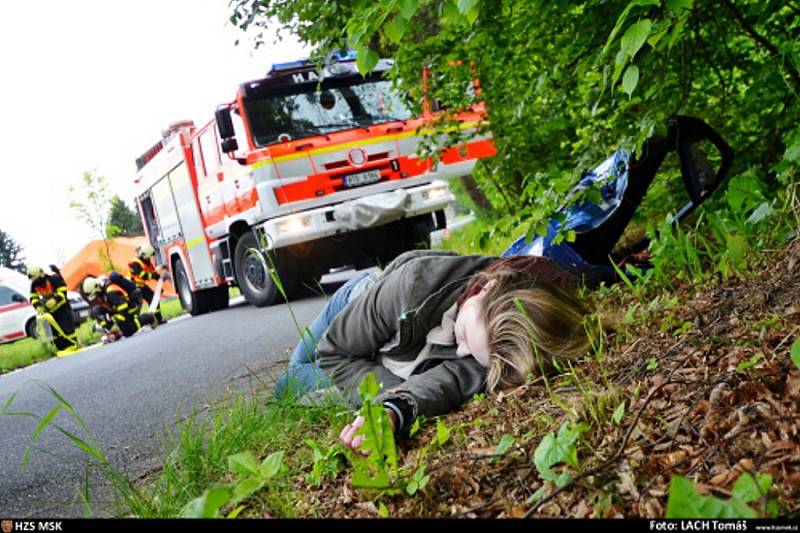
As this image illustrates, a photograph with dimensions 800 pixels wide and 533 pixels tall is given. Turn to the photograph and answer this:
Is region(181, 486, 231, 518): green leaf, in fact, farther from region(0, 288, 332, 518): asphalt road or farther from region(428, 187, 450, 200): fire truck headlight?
region(428, 187, 450, 200): fire truck headlight

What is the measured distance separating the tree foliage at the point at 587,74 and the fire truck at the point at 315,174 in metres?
2.61

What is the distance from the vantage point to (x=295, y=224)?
8.59 meters

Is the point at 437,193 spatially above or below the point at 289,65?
below

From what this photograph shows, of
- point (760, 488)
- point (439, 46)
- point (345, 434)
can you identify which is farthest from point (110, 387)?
point (760, 488)

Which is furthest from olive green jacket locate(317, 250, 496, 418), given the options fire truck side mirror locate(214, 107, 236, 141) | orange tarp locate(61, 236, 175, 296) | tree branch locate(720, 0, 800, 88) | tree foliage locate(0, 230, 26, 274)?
tree foliage locate(0, 230, 26, 274)

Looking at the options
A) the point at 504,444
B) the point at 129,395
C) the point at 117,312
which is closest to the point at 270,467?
the point at 504,444

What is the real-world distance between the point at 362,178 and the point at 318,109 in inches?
38.8

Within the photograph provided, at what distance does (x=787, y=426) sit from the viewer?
1484 millimetres

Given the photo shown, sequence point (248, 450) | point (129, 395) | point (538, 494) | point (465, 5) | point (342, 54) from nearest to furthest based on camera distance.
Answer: point (538, 494)
point (465, 5)
point (248, 450)
point (129, 395)
point (342, 54)

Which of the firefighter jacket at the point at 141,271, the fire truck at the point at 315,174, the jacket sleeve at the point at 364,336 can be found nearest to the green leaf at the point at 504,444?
the jacket sleeve at the point at 364,336

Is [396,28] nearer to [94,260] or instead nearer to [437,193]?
[437,193]

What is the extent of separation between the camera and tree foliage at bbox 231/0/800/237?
10.4 ft

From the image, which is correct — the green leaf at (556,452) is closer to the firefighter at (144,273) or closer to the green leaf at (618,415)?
the green leaf at (618,415)

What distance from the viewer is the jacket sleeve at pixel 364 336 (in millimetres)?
2932
